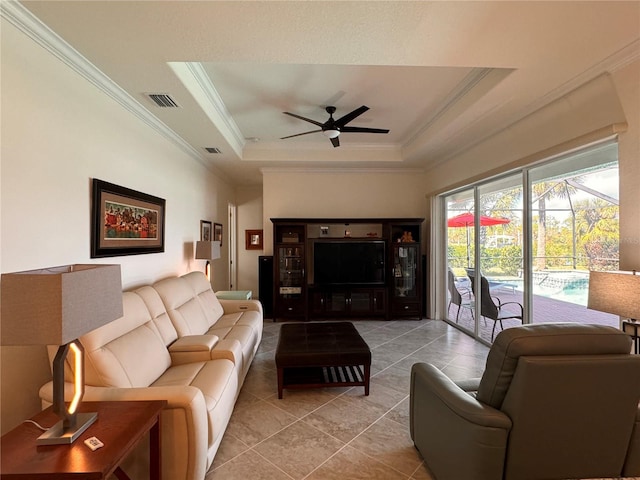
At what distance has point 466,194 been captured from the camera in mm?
4387

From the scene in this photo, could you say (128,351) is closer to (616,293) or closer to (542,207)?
(616,293)

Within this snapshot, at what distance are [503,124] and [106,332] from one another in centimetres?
408

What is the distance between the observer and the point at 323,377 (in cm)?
284

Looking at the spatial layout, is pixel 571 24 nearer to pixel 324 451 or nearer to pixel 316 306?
pixel 324 451

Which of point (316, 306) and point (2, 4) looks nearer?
point (2, 4)

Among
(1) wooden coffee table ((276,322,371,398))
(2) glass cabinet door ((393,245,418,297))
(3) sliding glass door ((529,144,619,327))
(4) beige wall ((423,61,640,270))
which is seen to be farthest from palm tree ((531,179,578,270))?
(2) glass cabinet door ((393,245,418,297))

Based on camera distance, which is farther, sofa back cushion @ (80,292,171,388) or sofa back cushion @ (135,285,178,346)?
sofa back cushion @ (135,285,178,346)

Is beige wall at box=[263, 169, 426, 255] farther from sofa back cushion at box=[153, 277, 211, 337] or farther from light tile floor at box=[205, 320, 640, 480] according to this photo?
light tile floor at box=[205, 320, 640, 480]

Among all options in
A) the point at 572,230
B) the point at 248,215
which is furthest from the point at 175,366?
the point at 248,215

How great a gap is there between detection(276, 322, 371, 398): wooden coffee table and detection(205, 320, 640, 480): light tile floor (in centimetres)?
12

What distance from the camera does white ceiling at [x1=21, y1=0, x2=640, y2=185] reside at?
5.24 feet

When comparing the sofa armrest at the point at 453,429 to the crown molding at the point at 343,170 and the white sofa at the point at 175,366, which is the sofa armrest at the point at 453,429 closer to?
the white sofa at the point at 175,366

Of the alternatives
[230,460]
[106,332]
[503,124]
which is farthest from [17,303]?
[503,124]

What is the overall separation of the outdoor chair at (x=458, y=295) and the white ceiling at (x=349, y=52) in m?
2.33
